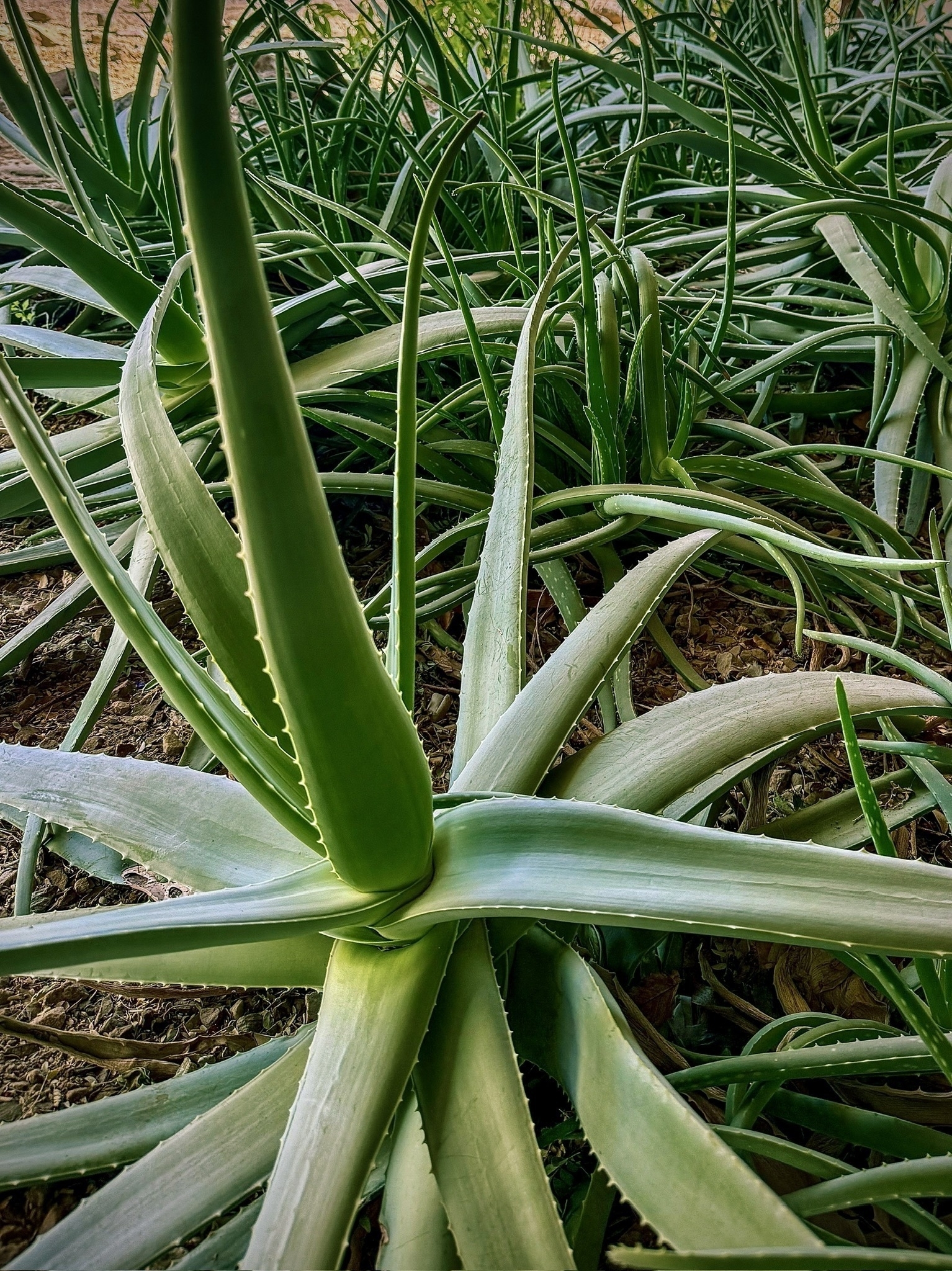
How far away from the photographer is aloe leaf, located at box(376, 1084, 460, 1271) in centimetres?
33

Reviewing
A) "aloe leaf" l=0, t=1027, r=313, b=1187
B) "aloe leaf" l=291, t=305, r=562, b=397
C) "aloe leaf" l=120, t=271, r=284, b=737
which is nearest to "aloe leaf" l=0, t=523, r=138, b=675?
"aloe leaf" l=291, t=305, r=562, b=397

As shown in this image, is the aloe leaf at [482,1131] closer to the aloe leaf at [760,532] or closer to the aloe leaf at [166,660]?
the aloe leaf at [166,660]

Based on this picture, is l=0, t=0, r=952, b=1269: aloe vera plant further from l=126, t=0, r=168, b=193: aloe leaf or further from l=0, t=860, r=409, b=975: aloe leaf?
l=126, t=0, r=168, b=193: aloe leaf

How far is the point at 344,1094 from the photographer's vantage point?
322 mm

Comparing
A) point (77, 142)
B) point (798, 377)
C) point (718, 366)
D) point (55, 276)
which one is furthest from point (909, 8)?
point (55, 276)

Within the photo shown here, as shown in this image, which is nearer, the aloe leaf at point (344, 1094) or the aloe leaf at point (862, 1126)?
the aloe leaf at point (344, 1094)

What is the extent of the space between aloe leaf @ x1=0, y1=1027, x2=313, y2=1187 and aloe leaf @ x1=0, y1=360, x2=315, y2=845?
135 mm

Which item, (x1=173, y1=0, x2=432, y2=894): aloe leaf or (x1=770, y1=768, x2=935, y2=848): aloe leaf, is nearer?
(x1=173, y1=0, x2=432, y2=894): aloe leaf

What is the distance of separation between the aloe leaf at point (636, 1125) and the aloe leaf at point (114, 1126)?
129 mm

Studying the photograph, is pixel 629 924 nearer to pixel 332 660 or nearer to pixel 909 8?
pixel 332 660

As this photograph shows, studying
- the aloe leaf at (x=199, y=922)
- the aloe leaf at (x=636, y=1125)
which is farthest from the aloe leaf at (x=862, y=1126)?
the aloe leaf at (x=199, y=922)

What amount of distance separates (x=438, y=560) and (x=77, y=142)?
73cm

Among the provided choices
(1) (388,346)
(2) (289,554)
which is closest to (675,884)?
(2) (289,554)

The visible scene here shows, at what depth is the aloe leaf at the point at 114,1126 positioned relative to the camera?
14.4 inches
